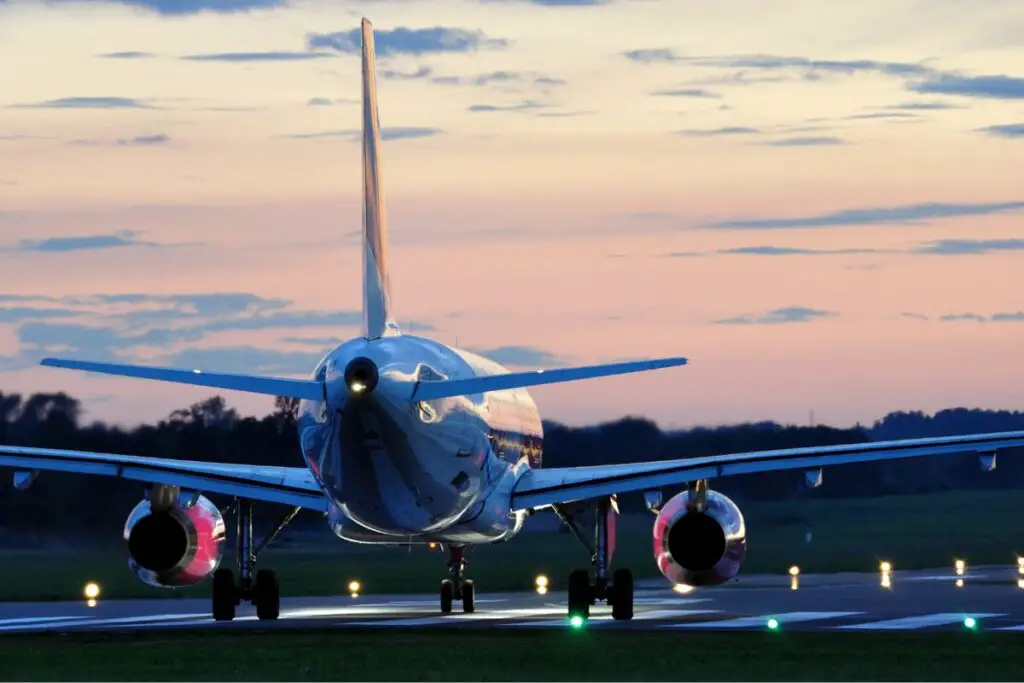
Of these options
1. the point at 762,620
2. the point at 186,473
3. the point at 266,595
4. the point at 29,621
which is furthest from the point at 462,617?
the point at 29,621

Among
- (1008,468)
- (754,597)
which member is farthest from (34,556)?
(1008,468)

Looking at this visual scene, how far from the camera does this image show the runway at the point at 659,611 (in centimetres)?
3616

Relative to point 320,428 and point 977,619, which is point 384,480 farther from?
point 977,619

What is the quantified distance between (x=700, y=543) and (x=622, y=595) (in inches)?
68.5

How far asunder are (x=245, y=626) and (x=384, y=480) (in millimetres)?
4188

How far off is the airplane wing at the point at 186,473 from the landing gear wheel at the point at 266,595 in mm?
1413

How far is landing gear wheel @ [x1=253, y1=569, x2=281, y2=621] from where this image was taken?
3938cm

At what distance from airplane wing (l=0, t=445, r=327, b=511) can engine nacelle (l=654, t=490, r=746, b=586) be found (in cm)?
631

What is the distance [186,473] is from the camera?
3872 centimetres

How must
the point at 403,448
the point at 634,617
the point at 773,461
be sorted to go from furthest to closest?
the point at 634,617
the point at 773,461
the point at 403,448

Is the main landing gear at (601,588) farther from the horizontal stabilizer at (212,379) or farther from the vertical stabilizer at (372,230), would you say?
the horizontal stabilizer at (212,379)

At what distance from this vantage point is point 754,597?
1827 inches

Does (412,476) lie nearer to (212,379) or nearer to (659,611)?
(212,379)

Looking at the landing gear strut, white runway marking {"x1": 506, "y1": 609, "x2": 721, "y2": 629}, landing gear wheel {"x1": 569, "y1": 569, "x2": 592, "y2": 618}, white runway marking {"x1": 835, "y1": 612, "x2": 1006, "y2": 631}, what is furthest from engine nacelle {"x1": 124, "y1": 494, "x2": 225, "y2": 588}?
white runway marking {"x1": 835, "y1": 612, "x2": 1006, "y2": 631}
